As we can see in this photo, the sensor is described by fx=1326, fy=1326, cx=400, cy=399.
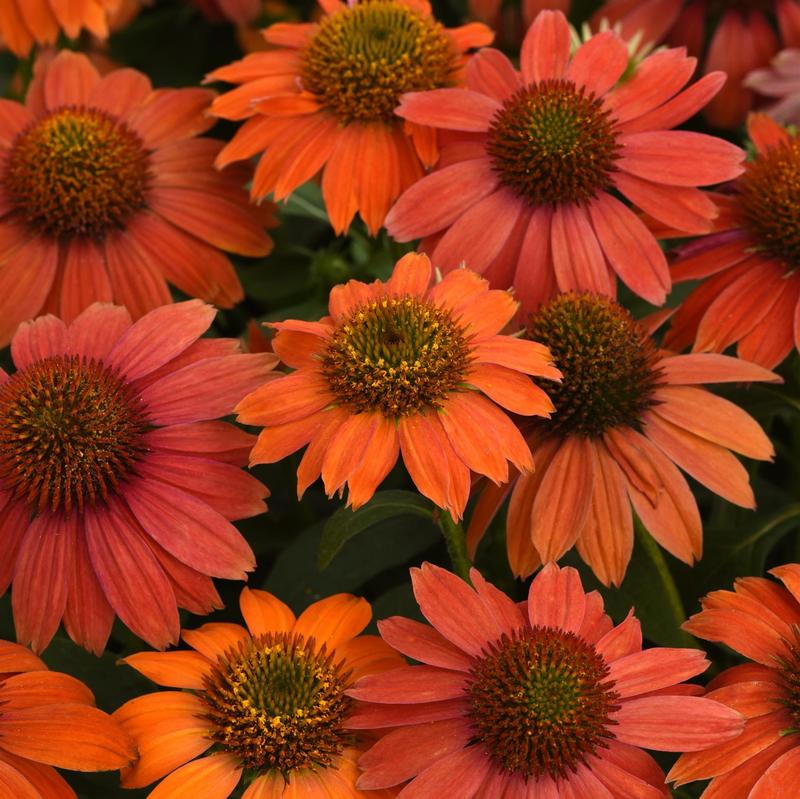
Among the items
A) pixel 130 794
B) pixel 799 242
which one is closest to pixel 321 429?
pixel 130 794

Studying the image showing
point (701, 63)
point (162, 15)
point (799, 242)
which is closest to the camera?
point (799, 242)

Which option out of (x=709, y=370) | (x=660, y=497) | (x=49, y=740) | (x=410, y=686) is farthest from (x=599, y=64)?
(x=49, y=740)

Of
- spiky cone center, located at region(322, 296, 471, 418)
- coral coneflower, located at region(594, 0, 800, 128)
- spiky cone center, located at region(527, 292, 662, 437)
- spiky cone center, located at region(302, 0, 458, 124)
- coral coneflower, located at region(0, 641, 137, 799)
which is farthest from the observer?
coral coneflower, located at region(594, 0, 800, 128)

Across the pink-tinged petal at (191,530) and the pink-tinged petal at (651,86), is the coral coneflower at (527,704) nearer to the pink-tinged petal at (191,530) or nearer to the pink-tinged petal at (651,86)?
the pink-tinged petal at (191,530)

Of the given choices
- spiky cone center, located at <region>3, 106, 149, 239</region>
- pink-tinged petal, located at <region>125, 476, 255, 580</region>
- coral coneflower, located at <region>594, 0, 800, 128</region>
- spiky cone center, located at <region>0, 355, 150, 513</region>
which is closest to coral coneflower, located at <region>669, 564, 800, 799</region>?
pink-tinged petal, located at <region>125, 476, 255, 580</region>

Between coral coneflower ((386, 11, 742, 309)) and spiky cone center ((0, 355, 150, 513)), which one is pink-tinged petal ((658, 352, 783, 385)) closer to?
coral coneflower ((386, 11, 742, 309))

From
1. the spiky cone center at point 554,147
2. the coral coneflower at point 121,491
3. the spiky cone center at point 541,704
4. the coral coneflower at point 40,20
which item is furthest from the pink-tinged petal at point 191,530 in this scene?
the coral coneflower at point 40,20

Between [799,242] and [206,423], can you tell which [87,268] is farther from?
[799,242]
